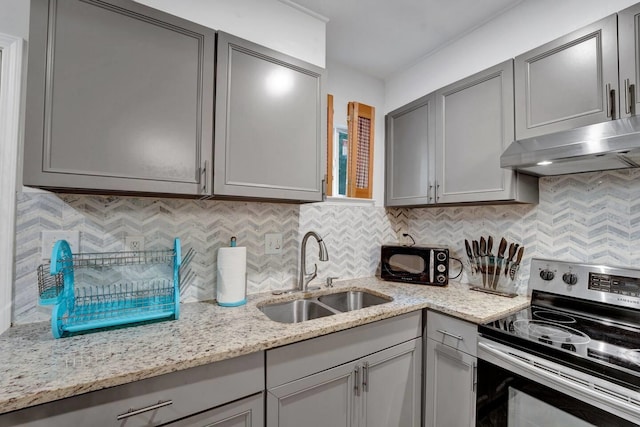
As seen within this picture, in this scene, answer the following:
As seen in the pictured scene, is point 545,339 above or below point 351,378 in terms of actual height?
above

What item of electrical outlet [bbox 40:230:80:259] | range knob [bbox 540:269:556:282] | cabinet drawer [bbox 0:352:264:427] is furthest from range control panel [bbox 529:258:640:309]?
electrical outlet [bbox 40:230:80:259]

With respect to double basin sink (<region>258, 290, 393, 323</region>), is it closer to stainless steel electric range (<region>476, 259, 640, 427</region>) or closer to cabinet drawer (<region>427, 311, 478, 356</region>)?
cabinet drawer (<region>427, 311, 478, 356</region>)

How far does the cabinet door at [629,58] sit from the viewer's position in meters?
1.12

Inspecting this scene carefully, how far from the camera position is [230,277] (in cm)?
139

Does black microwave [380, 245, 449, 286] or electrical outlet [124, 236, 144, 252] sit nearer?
electrical outlet [124, 236, 144, 252]

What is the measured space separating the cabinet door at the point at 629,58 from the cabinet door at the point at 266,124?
128 cm

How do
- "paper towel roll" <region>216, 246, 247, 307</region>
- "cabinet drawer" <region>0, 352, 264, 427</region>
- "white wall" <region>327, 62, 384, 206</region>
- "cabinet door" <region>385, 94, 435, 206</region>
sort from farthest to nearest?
"white wall" <region>327, 62, 384, 206</region>, "cabinet door" <region>385, 94, 435, 206</region>, "paper towel roll" <region>216, 246, 247, 307</region>, "cabinet drawer" <region>0, 352, 264, 427</region>

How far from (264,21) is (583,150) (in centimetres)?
156

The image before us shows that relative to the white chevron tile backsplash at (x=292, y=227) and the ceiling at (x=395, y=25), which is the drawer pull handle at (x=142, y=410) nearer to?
the white chevron tile backsplash at (x=292, y=227)

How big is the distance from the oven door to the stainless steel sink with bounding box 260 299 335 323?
2.57 feet

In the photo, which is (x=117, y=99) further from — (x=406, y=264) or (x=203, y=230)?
(x=406, y=264)

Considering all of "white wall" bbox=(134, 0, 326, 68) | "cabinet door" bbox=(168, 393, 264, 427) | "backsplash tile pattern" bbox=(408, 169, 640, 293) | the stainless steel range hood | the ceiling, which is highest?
the ceiling

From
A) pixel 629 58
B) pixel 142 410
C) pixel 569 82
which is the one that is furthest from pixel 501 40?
pixel 142 410

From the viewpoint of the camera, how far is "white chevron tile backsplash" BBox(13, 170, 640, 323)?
1.18m
